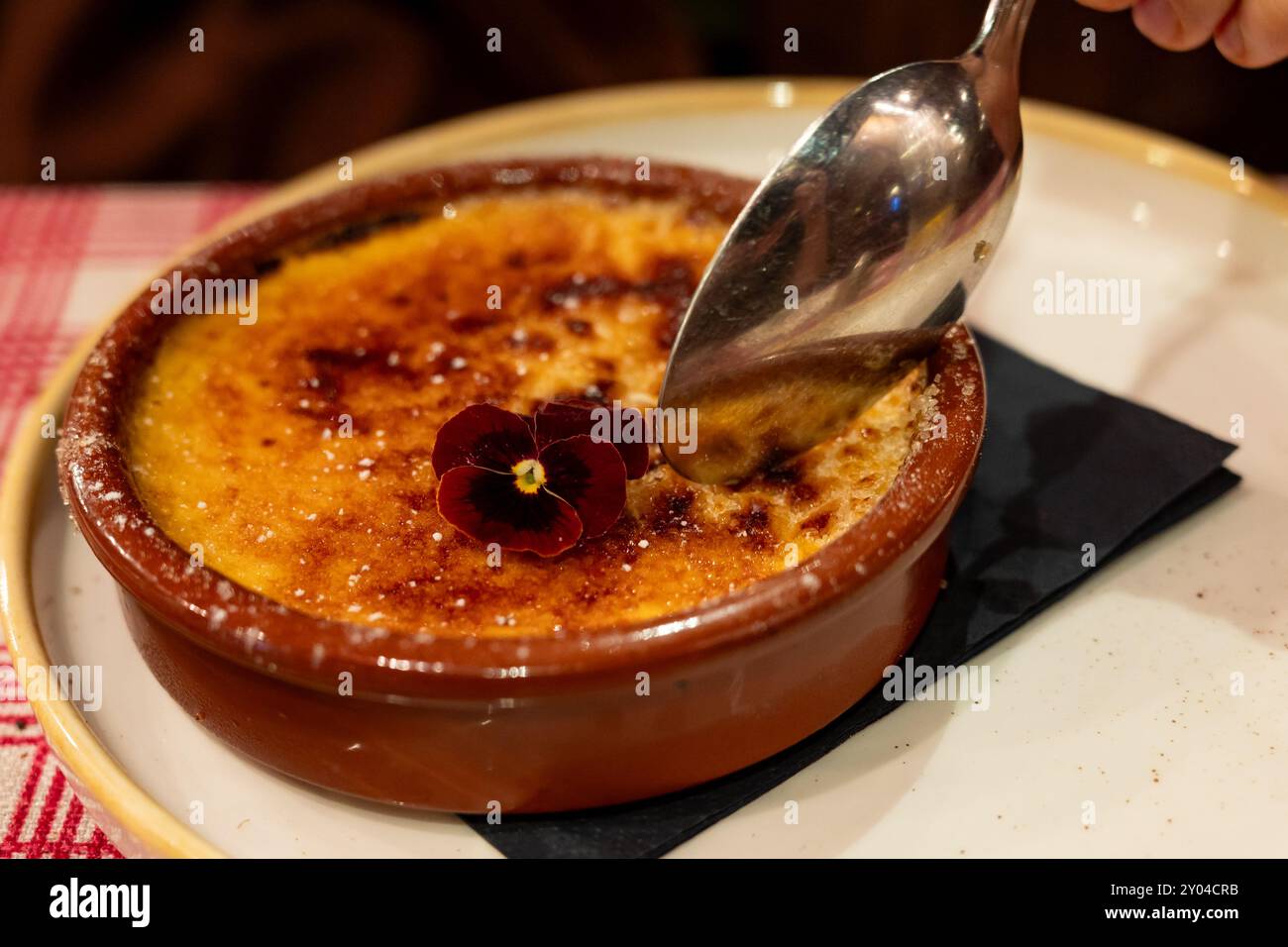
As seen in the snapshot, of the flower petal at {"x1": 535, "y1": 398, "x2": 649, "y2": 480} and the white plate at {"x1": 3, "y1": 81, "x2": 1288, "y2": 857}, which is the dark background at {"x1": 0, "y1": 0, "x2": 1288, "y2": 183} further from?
the flower petal at {"x1": 535, "y1": 398, "x2": 649, "y2": 480}

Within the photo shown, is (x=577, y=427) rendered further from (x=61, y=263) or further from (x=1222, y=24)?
(x=61, y=263)

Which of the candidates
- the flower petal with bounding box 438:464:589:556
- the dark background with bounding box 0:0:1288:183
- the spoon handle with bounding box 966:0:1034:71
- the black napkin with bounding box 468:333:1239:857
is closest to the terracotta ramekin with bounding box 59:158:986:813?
the black napkin with bounding box 468:333:1239:857

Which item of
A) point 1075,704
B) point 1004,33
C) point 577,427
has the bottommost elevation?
point 1075,704

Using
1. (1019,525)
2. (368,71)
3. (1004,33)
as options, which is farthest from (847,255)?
(368,71)

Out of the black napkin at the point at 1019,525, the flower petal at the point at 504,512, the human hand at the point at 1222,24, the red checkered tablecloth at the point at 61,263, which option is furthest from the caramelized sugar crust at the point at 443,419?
the human hand at the point at 1222,24

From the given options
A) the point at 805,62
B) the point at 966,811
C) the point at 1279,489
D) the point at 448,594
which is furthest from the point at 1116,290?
the point at 805,62

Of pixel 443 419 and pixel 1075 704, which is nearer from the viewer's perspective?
pixel 1075 704
